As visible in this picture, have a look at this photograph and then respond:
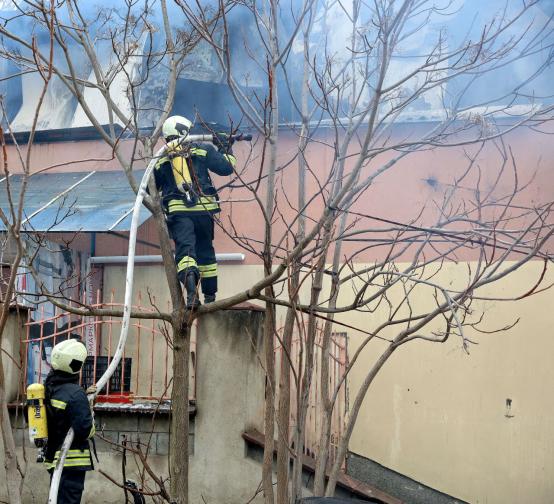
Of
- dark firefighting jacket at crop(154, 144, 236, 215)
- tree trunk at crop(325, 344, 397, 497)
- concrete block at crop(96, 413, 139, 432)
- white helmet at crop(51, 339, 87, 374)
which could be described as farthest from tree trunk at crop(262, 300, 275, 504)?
concrete block at crop(96, 413, 139, 432)

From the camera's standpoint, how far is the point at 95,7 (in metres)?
11.9

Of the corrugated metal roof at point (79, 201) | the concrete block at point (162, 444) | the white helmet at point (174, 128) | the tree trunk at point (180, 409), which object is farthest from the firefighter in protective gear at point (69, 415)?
the corrugated metal roof at point (79, 201)

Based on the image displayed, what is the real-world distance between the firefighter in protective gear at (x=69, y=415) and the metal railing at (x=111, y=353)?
683 mm

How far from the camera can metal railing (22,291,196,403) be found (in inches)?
309

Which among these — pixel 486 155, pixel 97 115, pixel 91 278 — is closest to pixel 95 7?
pixel 97 115

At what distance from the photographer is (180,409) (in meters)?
5.48

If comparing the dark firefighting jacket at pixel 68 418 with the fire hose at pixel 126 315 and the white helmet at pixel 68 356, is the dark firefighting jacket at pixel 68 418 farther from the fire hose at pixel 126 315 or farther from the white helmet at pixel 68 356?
the fire hose at pixel 126 315

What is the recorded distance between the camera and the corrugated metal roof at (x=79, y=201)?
920 centimetres

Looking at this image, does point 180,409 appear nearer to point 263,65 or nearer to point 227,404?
point 227,404

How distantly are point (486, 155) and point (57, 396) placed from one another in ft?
18.9

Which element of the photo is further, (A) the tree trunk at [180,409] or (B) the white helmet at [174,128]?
(B) the white helmet at [174,128]

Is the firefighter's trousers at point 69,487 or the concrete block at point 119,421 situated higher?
the concrete block at point 119,421

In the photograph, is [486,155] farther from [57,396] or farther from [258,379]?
[57,396]

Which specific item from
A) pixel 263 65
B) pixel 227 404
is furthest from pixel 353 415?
pixel 263 65
